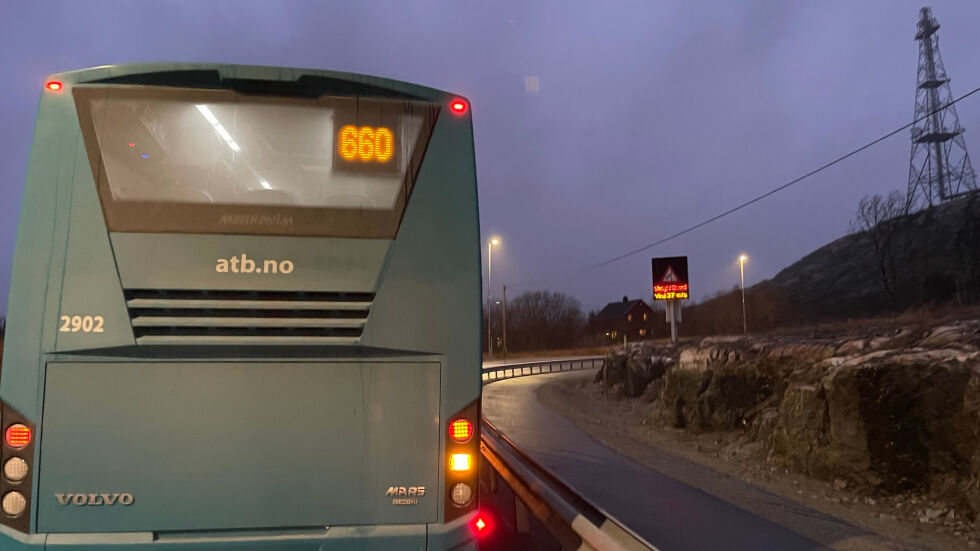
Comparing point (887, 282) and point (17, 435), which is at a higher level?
point (887, 282)

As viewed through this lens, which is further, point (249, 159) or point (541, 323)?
point (541, 323)

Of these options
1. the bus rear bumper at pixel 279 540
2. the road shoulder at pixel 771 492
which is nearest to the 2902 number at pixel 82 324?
the bus rear bumper at pixel 279 540

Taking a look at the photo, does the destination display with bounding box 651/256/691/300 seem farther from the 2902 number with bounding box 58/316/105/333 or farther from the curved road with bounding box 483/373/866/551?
the 2902 number with bounding box 58/316/105/333

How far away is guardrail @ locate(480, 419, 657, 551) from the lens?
457 cm

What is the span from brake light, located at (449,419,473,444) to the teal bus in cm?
1

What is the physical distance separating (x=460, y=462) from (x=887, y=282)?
191ft

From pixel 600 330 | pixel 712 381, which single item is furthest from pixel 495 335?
pixel 712 381

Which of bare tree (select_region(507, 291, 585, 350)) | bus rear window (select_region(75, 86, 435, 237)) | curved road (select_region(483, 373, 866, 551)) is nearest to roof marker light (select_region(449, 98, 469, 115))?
bus rear window (select_region(75, 86, 435, 237))

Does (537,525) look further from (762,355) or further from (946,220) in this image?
(946,220)

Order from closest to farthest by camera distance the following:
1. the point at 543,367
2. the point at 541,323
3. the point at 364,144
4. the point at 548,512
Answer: the point at 364,144 < the point at 548,512 < the point at 543,367 < the point at 541,323

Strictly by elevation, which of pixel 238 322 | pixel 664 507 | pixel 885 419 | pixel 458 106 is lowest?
pixel 664 507

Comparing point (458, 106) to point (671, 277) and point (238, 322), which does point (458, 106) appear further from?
point (671, 277)

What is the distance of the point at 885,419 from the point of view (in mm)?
9188

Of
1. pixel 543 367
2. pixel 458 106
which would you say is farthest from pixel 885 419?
pixel 543 367
